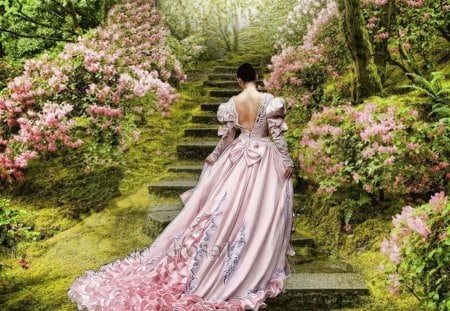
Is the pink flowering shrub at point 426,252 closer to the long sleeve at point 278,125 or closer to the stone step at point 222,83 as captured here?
the long sleeve at point 278,125

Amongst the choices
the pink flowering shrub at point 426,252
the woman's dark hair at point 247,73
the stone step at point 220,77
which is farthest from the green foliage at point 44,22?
the pink flowering shrub at point 426,252

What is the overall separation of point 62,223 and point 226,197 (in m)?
2.67

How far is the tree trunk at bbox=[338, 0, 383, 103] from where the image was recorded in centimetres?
572

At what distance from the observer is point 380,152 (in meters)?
4.39

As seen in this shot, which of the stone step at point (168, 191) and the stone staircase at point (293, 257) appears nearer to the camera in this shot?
the stone staircase at point (293, 257)

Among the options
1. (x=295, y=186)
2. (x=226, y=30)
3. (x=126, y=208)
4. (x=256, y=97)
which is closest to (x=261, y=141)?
(x=256, y=97)

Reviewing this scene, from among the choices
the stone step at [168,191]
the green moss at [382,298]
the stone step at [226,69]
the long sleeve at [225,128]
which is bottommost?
the green moss at [382,298]

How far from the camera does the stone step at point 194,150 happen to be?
663cm

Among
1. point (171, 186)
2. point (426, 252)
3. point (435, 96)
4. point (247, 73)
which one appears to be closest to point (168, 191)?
point (171, 186)

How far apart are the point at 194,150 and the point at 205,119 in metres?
0.95

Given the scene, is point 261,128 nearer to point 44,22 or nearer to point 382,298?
point 382,298

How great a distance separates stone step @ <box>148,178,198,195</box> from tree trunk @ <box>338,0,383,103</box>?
2.27 meters

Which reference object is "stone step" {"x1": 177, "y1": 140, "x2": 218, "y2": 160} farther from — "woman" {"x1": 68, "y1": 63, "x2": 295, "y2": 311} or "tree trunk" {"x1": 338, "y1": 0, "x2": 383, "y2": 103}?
"tree trunk" {"x1": 338, "y1": 0, "x2": 383, "y2": 103}

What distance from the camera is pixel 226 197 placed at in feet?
13.8
